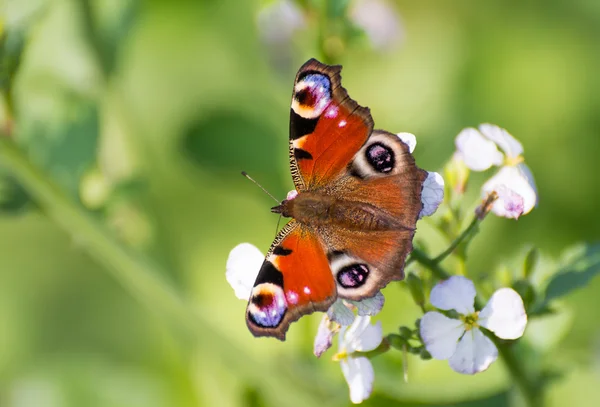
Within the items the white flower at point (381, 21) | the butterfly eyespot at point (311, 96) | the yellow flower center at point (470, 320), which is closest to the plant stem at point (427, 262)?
the yellow flower center at point (470, 320)

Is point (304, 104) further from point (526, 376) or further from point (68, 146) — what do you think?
point (68, 146)

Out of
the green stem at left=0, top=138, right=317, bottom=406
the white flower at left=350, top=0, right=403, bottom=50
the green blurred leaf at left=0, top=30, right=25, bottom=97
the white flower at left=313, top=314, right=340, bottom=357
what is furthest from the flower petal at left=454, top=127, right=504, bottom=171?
the white flower at left=350, top=0, right=403, bottom=50

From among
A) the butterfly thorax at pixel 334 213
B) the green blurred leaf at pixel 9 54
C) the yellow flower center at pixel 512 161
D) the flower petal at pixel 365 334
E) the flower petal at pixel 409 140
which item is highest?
the yellow flower center at pixel 512 161

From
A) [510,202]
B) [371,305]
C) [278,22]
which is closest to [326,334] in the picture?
[371,305]

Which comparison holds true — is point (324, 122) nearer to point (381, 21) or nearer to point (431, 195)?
point (431, 195)

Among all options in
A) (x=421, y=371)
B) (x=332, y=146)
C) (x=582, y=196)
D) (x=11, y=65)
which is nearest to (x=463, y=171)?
(x=332, y=146)

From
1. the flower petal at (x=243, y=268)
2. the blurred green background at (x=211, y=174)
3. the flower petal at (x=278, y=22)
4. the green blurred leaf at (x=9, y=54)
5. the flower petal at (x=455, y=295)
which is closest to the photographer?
the flower petal at (x=455, y=295)

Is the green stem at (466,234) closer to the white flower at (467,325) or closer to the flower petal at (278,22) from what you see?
the white flower at (467,325)
